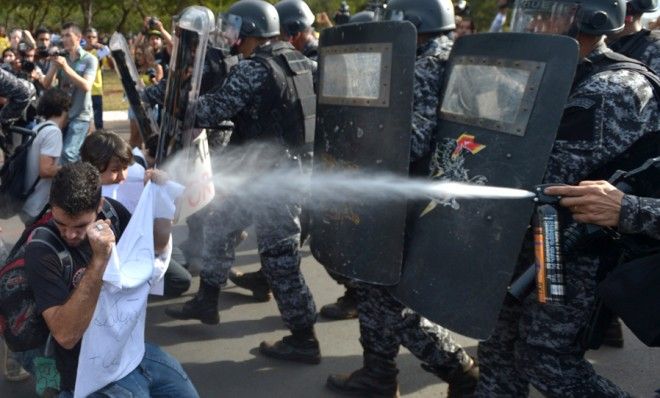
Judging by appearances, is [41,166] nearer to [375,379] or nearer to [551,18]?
[375,379]

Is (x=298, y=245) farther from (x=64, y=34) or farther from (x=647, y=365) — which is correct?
(x=64, y=34)

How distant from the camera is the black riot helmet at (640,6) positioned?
4445mm

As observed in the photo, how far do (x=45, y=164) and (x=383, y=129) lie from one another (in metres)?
2.54

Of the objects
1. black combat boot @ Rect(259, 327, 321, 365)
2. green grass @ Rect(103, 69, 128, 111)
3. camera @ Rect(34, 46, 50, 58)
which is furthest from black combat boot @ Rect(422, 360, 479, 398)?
green grass @ Rect(103, 69, 128, 111)

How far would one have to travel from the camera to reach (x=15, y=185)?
4.76 m

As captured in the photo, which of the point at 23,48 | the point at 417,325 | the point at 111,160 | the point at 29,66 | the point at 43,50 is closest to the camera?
the point at 417,325

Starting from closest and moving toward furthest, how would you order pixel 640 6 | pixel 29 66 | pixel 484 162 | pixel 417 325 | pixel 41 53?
1. pixel 484 162
2. pixel 417 325
3. pixel 640 6
4. pixel 29 66
5. pixel 41 53

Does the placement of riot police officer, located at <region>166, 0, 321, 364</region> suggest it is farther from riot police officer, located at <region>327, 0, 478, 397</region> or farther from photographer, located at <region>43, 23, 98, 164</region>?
photographer, located at <region>43, 23, 98, 164</region>

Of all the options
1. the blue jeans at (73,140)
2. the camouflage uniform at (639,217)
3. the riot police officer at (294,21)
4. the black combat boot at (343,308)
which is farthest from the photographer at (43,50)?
the camouflage uniform at (639,217)

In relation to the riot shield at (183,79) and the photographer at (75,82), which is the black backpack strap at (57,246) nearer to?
the riot shield at (183,79)

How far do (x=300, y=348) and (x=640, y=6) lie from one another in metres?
2.57

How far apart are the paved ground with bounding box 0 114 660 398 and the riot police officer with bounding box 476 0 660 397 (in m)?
1.22

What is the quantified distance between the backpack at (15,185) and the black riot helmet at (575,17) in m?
3.11

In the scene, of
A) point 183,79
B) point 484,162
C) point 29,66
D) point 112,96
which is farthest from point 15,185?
point 112,96
